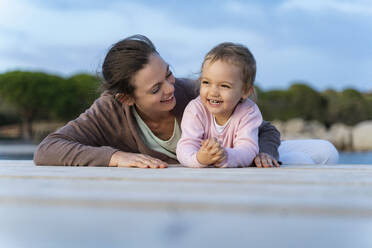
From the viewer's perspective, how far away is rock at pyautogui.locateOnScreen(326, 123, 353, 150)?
24609 millimetres

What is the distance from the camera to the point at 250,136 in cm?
259

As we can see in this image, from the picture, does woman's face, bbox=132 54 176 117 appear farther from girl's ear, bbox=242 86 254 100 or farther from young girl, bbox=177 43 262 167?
girl's ear, bbox=242 86 254 100

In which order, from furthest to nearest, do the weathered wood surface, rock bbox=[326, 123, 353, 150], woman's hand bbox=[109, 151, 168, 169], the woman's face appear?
rock bbox=[326, 123, 353, 150] → the woman's face → woman's hand bbox=[109, 151, 168, 169] → the weathered wood surface

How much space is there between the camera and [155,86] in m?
2.81

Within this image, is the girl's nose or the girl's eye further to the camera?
the girl's eye

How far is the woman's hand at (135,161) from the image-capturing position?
2.27m

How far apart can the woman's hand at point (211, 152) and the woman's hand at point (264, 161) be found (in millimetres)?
293

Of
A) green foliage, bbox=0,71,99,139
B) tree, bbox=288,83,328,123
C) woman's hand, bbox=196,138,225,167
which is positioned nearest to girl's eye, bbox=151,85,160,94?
woman's hand, bbox=196,138,225,167

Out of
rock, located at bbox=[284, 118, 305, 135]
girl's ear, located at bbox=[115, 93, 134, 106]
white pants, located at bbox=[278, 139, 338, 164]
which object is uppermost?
girl's ear, located at bbox=[115, 93, 134, 106]

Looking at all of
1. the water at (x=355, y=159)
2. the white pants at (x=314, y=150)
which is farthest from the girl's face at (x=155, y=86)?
the water at (x=355, y=159)

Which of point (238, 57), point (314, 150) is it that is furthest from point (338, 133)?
point (238, 57)

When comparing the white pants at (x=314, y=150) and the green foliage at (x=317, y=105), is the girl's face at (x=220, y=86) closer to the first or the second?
the white pants at (x=314, y=150)

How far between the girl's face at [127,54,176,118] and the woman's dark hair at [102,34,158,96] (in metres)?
0.04

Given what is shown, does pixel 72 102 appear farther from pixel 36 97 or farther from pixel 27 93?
pixel 27 93
